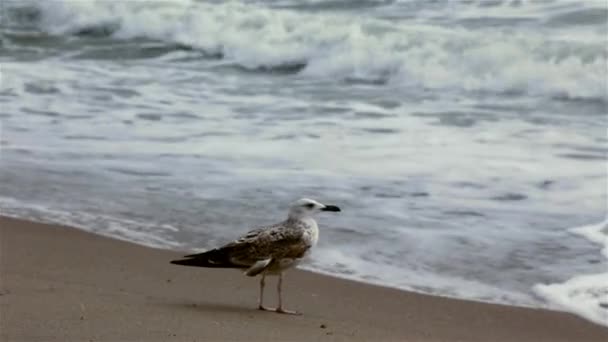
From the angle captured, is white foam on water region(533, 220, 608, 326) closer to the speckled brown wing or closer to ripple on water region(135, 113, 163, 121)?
the speckled brown wing

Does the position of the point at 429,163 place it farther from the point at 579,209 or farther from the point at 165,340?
the point at 165,340

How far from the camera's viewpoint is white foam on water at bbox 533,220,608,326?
5.83 meters

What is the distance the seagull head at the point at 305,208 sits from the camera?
557cm

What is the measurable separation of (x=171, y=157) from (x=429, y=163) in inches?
74.8

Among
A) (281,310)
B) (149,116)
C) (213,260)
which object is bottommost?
(281,310)

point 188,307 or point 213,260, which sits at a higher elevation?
point 213,260

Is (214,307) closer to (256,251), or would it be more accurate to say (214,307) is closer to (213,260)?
(213,260)

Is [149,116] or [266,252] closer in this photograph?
[266,252]

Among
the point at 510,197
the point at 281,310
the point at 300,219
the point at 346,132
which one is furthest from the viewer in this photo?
the point at 346,132

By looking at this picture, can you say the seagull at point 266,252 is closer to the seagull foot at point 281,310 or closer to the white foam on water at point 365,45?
the seagull foot at point 281,310

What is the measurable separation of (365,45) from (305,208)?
32.5 ft

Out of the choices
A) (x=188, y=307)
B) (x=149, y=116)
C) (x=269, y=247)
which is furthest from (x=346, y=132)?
(x=188, y=307)

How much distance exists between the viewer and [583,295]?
6094 millimetres

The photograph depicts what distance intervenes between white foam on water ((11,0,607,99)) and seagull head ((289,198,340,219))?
746 centimetres
